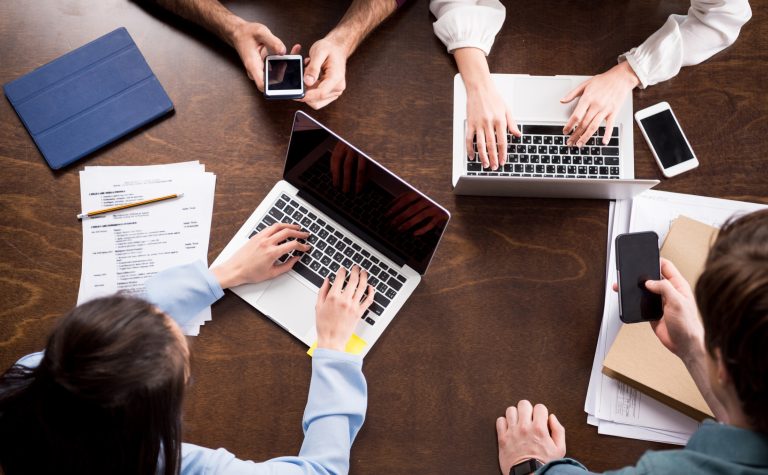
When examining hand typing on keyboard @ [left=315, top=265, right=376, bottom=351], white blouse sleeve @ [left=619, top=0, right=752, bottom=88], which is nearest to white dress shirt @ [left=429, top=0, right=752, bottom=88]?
white blouse sleeve @ [left=619, top=0, right=752, bottom=88]

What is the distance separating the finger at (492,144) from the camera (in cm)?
123

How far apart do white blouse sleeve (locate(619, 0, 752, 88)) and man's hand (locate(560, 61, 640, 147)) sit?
0.10 feet

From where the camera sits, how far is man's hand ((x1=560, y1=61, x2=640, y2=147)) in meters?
1.25

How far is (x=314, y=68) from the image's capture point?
50.1 inches

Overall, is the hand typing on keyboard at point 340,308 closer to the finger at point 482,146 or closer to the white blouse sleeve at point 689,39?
the finger at point 482,146

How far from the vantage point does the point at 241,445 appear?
1.16m

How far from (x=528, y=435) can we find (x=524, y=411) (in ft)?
0.15

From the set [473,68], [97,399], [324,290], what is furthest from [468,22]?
[97,399]

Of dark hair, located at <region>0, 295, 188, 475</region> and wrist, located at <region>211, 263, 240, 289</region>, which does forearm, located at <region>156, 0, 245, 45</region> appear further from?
dark hair, located at <region>0, 295, 188, 475</region>

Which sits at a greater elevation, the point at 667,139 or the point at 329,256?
the point at 667,139

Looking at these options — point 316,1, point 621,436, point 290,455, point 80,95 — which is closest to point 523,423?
point 621,436

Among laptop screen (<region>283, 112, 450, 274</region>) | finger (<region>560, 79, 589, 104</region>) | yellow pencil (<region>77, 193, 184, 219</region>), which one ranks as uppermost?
finger (<region>560, 79, 589, 104</region>)

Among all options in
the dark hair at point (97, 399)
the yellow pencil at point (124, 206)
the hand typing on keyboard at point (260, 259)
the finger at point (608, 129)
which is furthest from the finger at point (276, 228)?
the finger at point (608, 129)

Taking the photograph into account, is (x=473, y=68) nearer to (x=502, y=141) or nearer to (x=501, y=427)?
(x=502, y=141)
